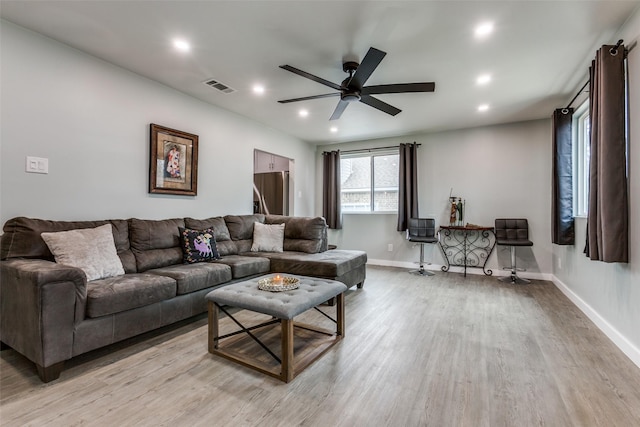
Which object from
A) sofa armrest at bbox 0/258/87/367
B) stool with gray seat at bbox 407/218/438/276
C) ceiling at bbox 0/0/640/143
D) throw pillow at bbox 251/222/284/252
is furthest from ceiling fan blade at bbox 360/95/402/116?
sofa armrest at bbox 0/258/87/367

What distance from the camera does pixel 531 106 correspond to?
4.12m

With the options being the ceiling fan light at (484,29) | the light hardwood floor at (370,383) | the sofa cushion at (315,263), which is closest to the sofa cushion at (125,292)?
the light hardwood floor at (370,383)

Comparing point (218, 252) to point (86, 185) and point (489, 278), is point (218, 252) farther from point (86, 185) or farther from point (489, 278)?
point (489, 278)

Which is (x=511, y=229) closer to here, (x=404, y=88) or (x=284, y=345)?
(x=404, y=88)

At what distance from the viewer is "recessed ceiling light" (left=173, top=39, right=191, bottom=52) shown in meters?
2.61

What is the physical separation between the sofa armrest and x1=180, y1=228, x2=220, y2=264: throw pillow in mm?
1272

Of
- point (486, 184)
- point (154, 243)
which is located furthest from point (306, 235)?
point (486, 184)

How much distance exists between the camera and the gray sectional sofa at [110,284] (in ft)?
5.95

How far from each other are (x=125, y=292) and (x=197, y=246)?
3.77 feet

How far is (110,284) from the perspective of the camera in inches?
87.0

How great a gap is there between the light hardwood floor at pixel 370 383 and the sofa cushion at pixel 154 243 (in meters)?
0.71

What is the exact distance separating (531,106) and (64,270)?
5.42 metres

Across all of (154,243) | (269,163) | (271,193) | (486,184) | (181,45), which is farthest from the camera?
(269,163)

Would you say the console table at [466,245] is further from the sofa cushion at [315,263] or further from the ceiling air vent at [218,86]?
the ceiling air vent at [218,86]
